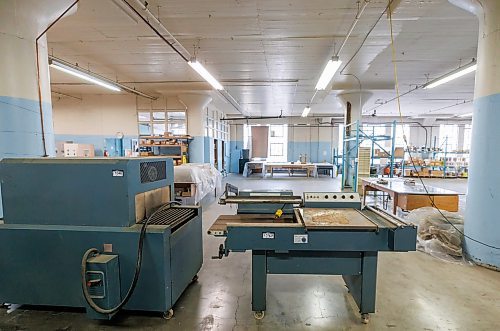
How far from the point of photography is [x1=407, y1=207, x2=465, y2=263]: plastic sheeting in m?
3.16

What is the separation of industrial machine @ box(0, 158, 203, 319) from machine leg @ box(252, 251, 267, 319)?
62 centimetres

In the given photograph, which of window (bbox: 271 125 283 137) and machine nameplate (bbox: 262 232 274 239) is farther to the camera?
window (bbox: 271 125 283 137)

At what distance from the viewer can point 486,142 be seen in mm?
2744

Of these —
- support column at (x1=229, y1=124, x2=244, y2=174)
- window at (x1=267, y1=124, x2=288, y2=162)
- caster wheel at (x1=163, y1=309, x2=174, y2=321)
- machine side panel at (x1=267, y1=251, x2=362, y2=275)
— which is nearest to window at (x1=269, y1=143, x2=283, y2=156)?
window at (x1=267, y1=124, x2=288, y2=162)

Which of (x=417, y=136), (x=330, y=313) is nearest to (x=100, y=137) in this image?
(x=330, y=313)

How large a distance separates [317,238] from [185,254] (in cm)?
115

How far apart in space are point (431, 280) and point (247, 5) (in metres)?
3.80

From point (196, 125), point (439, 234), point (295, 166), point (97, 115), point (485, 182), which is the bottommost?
point (439, 234)

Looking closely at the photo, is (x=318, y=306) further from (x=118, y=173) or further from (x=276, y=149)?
(x=276, y=149)

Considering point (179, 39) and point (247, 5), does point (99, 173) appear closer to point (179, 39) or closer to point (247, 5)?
point (247, 5)

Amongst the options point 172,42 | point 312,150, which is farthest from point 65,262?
point 312,150

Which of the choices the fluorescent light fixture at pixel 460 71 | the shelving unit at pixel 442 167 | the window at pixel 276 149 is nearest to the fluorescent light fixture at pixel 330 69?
the fluorescent light fixture at pixel 460 71

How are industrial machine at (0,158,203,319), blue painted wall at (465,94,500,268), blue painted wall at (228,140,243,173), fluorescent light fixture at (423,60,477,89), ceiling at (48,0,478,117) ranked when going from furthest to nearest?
blue painted wall at (228,140,243,173) < fluorescent light fixture at (423,60,477,89) < ceiling at (48,0,478,117) < blue painted wall at (465,94,500,268) < industrial machine at (0,158,203,319)

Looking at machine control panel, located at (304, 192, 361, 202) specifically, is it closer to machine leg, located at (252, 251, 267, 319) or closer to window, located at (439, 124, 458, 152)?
machine leg, located at (252, 251, 267, 319)
